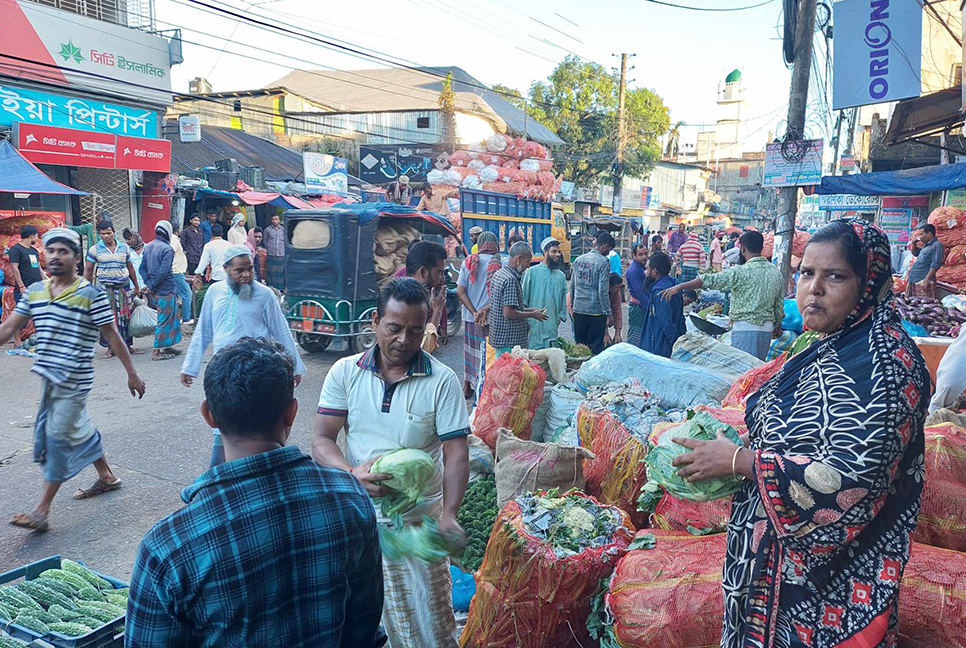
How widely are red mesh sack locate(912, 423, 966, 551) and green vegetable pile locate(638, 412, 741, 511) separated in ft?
4.11

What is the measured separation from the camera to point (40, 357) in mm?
4453

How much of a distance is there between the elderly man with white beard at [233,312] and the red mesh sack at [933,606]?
368cm

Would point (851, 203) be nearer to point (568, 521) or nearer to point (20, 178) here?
point (568, 521)

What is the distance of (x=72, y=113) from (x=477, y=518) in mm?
15235

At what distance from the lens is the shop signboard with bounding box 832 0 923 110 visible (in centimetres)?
857

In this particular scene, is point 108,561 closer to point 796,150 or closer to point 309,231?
point 309,231

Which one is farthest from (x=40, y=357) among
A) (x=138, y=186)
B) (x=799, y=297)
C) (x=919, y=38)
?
(x=138, y=186)

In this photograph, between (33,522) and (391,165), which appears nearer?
(33,522)

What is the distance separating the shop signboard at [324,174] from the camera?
20.7m

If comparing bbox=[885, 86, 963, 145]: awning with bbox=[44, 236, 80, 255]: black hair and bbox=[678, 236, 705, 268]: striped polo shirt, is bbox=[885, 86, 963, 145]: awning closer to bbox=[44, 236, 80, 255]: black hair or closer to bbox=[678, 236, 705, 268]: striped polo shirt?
bbox=[678, 236, 705, 268]: striped polo shirt

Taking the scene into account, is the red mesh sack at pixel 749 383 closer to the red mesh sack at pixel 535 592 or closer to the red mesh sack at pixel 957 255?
the red mesh sack at pixel 535 592

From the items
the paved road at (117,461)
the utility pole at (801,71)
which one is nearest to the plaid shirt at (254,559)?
the paved road at (117,461)

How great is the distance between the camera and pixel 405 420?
2.60 metres

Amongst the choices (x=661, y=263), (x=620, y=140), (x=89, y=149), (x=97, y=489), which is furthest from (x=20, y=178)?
(x=620, y=140)
